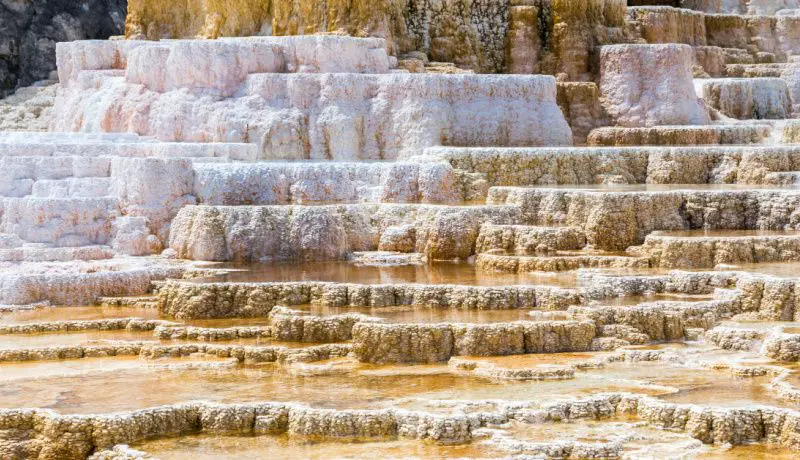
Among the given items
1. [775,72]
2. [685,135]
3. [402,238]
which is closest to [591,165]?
[685,135]

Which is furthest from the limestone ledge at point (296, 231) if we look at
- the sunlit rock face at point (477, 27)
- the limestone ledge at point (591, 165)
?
the sunlit rock face at point (477, 27)

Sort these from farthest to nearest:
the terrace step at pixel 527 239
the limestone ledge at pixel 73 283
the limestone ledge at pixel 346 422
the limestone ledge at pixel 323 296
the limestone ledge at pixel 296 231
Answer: the limestone ledge at pixel 296 231
the terrace step at pixel 527 239
the limestone ledge at pixel 73 283
the limestone ledge at pixel 323 296
the limestone ledge at pixel 346 422

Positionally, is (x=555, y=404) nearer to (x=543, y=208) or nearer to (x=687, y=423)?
(x=687, y=423)

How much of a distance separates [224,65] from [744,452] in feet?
42.8

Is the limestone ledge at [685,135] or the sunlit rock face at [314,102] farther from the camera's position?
the limestone ledge at [685,135]

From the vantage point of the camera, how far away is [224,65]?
2338 cm

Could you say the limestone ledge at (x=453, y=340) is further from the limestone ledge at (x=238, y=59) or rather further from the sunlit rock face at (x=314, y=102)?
the limestone ledge at (x=238, y=59)

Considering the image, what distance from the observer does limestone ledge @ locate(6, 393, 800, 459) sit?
12.6 metres

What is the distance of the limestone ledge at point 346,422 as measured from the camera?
12.6 metres

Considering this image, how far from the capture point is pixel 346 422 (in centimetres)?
1284

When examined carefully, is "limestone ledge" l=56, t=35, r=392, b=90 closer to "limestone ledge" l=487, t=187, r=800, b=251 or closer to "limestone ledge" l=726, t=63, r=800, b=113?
"limestone ledge" l=487, t=187, r=800, b=251

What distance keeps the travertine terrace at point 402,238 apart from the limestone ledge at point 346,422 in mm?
23

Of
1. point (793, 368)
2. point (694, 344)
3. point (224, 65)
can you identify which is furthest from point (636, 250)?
point (224, 65)

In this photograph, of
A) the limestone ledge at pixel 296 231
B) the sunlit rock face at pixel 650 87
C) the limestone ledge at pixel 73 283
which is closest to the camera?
the limestone ledge at pixel 73 283
